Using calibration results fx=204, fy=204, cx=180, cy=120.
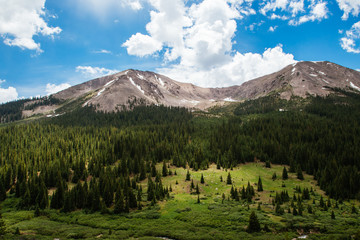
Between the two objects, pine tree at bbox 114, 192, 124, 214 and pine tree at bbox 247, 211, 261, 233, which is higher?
pine tree at bbox 247, 211, 261, 233

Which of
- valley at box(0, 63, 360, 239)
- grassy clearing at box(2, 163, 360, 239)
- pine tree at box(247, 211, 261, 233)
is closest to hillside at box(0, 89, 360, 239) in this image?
grassy clearing at box(2, 163, 360, 239)

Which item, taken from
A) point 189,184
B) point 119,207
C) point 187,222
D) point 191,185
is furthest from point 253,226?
point 189,184

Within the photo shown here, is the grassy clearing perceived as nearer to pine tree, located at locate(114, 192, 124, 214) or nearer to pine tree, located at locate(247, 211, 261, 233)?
pine tree, located at locate(247, 211, 261, 233)

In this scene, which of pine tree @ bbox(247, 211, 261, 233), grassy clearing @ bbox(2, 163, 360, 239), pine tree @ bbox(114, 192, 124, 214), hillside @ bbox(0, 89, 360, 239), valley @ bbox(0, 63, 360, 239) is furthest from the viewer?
pine tree @ bbox(114, 192, 124, 214)

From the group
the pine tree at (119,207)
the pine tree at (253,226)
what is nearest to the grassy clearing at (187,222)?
the pine tree at (253,226)

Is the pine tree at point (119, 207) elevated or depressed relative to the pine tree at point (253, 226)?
depressed

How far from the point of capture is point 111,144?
157500 millimetres

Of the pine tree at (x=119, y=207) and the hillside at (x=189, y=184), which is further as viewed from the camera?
the pine tree at (x=119, y=207)

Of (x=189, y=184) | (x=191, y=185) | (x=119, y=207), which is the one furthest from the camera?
(x=189, y=184)

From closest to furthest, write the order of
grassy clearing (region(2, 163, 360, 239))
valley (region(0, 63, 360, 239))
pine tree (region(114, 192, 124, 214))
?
grassy clearing (region(2, 163, 360, 239)), valley (region(0, 63, 360, 239)), pine tree (region(114, 192, 124, 214))

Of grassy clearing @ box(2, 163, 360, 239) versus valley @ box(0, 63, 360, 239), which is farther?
valley @ box(0, 63, 360, 239)

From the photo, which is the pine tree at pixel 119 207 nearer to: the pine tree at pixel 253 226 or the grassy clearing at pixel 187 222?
the grassy clearing at pixel 187 222

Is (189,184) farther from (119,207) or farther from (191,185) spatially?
(119,207)

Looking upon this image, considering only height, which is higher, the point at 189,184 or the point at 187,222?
the point at 187,222
